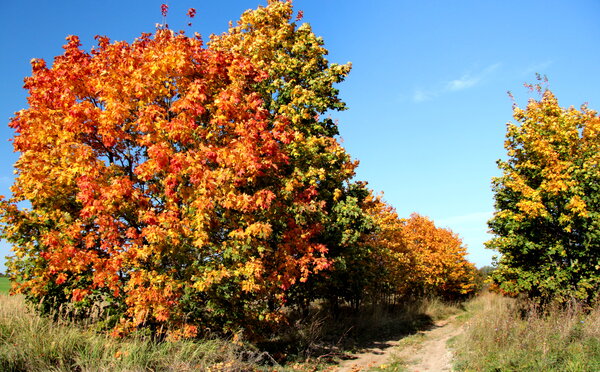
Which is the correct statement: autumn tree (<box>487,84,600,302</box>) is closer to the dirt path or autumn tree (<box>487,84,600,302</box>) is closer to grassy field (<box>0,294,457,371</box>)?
the dirt path


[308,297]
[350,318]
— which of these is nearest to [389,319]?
[350,318]

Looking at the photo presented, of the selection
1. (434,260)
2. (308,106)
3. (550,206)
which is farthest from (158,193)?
(434,260)

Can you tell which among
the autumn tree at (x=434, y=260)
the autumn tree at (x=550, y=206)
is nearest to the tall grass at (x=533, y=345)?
the autumn tree at (x=550, y=206)

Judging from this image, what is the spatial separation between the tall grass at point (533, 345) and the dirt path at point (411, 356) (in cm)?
83

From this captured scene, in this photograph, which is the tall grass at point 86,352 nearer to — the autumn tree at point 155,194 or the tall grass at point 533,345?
the autumn tree at point 155,194

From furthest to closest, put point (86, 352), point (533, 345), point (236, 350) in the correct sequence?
1. point (533, 345)
2. point (236, 350)
3. point (86, 352)

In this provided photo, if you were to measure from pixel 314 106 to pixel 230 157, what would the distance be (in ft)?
17.1

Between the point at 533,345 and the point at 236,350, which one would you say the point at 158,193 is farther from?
the point at 533,345

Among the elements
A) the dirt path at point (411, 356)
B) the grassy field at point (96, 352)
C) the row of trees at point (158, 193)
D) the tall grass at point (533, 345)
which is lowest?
the dirt path at point (411, 356)

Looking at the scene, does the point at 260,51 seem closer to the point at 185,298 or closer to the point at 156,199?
the point at 156,199

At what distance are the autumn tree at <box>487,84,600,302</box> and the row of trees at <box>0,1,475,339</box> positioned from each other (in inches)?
321

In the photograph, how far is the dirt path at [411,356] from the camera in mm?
10086

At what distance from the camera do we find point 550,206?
12.7 meters

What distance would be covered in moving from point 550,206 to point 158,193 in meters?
13.0
